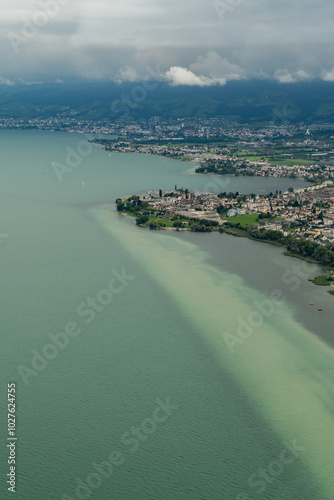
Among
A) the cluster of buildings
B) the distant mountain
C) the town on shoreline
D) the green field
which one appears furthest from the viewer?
the distant mountain

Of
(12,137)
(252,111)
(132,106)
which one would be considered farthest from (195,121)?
(12,137)

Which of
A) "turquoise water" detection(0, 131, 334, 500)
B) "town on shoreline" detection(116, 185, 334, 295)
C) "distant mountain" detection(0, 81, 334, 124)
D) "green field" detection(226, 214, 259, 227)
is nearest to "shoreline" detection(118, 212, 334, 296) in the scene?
"town on shoreline" detection(116, 185, 334, 295)

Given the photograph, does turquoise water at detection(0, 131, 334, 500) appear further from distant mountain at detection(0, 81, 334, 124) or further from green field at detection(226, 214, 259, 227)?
distant mountain at detection(0, 81, 334, 124)

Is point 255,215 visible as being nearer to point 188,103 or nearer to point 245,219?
point 245,219

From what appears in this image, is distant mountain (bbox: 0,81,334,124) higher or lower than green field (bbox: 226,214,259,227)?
higher

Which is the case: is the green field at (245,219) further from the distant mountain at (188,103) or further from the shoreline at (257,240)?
the distant mountain at (188,103)

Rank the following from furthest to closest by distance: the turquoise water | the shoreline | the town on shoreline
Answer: the town on shoreline, the shoreline, the turquoise water

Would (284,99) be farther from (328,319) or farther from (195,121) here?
(328,319)
